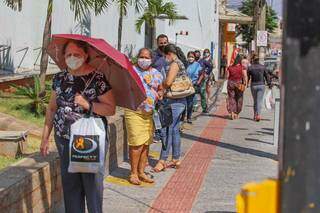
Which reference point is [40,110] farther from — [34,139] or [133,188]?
[133,188]

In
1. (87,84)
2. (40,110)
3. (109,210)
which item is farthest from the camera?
(40,110)

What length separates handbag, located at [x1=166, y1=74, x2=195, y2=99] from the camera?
8.39m

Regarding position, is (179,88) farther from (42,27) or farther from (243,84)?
(42,27)

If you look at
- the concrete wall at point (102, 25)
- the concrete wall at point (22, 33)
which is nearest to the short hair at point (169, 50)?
the concrete wall at point (22, 33)

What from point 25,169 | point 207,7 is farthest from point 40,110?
point 207,7

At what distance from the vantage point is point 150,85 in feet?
24.6

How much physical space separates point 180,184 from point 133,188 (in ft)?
2.12

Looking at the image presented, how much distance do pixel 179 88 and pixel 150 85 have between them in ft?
3.50

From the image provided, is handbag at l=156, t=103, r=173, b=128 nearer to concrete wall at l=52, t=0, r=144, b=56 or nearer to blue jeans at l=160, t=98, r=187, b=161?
blue jeans at l=160, t=98, r=187, b=161

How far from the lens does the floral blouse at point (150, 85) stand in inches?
292

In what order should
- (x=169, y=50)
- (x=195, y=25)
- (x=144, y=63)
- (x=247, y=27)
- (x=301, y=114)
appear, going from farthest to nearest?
(x=247, y=27), (x=195, y=25), (x=169, y=50), (x=144, y=63), (x=301, y=114)

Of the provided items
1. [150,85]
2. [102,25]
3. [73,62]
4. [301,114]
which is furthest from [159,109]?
[102,25]

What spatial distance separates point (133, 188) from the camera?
24.4 ft

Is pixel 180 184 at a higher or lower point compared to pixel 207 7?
lower
